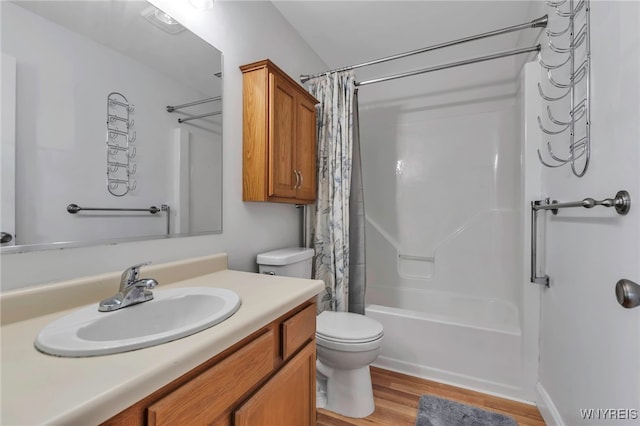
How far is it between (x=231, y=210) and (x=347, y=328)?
95cm

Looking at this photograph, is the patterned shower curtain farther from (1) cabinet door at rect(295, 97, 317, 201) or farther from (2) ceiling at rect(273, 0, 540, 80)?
(2) ceiling at rect(273, 0, 540, 80)

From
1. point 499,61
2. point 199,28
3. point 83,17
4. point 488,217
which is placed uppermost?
point 499,61

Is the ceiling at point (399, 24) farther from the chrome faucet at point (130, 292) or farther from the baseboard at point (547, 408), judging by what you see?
the baseboard at point (547, 408)

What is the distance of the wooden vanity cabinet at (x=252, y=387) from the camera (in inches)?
21.7

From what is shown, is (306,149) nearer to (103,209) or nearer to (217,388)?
(103,209)

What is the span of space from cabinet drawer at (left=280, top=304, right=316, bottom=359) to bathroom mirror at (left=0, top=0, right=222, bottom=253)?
66cm

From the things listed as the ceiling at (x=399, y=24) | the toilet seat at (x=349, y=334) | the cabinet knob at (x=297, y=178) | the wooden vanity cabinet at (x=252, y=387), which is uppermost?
the ceiling at (x=399, y=24)

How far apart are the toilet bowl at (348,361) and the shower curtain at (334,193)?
0.38 m

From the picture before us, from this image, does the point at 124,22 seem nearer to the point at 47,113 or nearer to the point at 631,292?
the point at 47,113

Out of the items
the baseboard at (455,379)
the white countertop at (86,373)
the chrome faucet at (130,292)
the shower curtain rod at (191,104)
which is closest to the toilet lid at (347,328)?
the baseboard at (455,379)

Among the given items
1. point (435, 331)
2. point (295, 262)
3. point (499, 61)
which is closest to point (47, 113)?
point (295, 262)

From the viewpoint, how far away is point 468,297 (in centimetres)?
253

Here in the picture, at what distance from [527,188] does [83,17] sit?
227 cm

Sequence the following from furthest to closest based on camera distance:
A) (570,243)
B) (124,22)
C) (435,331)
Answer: (435,331) < (570,243) < (124,22)
